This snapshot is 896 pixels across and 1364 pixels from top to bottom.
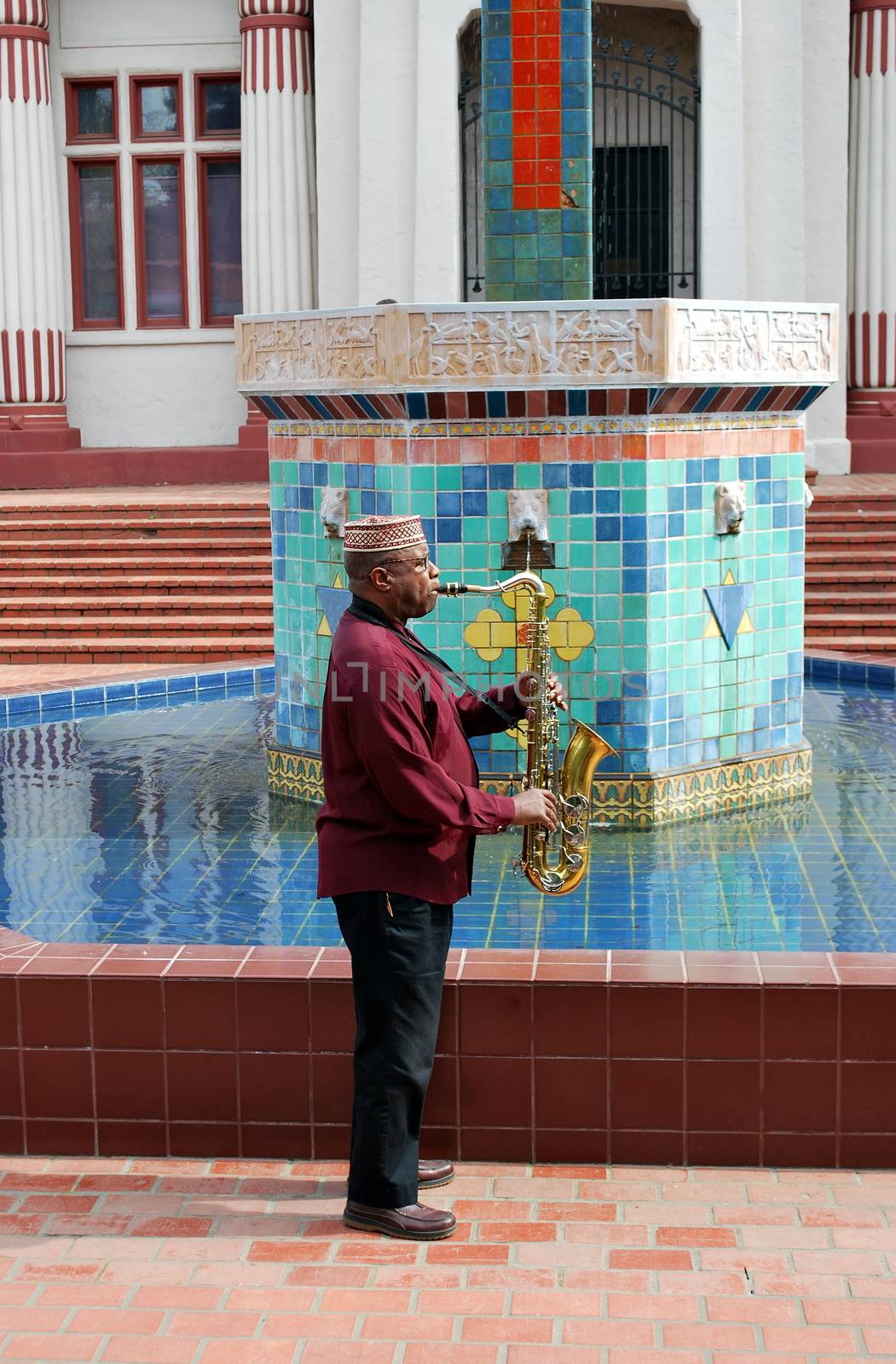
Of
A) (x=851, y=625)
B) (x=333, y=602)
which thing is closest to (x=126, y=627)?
(x=851, y=625)

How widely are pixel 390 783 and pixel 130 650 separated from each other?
9409 mm

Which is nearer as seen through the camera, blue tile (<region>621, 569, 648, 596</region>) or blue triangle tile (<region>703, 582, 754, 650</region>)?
blue tile (<region>621, 569, 648, 596</region>)

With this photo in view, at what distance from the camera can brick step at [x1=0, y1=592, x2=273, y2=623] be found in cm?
1409

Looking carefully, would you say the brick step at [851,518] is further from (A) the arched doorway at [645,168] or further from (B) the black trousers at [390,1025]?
(B) the black trousers at [390,1025]

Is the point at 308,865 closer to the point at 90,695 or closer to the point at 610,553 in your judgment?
the point at 610,553

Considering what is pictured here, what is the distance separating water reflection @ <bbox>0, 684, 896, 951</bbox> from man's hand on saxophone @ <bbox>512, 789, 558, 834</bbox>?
119 cm

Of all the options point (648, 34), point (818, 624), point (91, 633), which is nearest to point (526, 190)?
point (818, 624)

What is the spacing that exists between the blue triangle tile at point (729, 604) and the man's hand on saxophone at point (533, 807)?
116 inches

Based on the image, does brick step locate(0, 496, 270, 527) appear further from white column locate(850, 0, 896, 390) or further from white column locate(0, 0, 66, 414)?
white column locate(850, 0, 896, 390)

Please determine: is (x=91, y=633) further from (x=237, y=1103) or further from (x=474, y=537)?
(x=237, y=1103)

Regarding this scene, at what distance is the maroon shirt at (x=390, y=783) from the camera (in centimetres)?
427

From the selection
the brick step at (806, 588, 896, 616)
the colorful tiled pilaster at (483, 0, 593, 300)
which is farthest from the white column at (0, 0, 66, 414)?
the colorful tiled pilaster at (483, 0, 593, 300)

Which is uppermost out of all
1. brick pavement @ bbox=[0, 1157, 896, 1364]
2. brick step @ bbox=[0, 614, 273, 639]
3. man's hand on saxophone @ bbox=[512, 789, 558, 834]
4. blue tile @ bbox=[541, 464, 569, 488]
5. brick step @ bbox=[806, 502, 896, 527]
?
blue tile @ bbox=[541, 464, 569, 488]

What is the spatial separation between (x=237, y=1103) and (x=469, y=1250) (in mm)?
862
